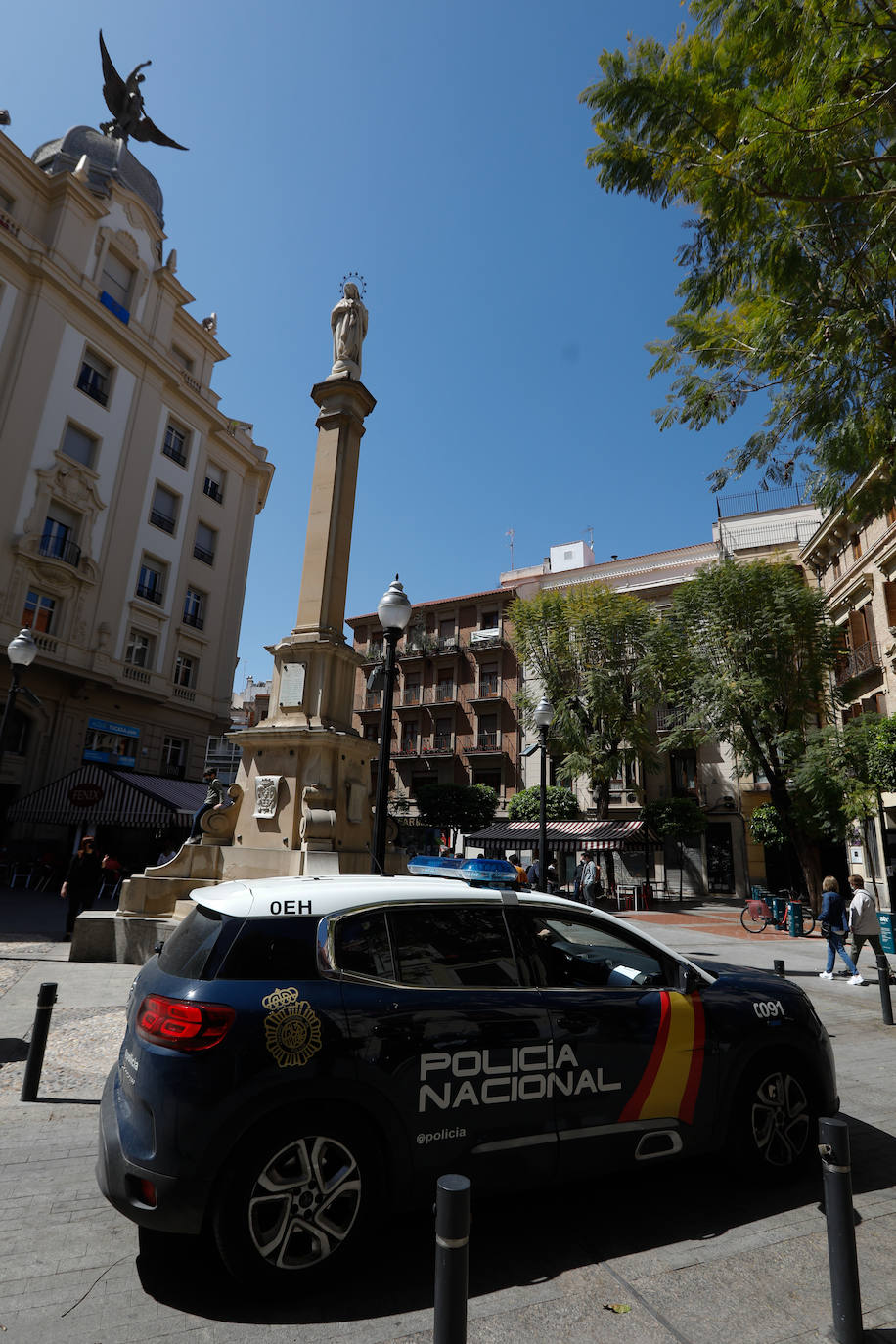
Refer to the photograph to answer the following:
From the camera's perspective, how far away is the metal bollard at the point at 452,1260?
205 cm

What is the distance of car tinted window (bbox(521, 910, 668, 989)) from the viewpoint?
376 centimetres

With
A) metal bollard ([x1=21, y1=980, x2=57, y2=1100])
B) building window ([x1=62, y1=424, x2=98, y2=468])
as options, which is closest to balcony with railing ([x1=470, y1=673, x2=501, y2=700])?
building window ([x1=62, y1=424, x2=98, y2=468])

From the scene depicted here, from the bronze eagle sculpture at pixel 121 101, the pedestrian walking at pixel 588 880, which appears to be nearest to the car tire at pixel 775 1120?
the pedestrian walking at pixel 588 880

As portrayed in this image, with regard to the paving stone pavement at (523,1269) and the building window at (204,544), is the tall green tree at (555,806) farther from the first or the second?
the paving stone pavement at (523,1269)

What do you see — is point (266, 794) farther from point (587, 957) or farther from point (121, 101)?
point (121, 101)

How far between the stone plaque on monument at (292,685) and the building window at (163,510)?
20.4 meters

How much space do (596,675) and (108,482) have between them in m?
21.4

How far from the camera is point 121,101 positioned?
1292 inches

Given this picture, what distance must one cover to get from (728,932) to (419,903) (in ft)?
60.1

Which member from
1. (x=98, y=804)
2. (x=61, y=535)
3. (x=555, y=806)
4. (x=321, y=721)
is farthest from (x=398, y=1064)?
(x=555, y=806)

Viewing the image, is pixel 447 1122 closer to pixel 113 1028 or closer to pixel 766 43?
pixel 113 1028

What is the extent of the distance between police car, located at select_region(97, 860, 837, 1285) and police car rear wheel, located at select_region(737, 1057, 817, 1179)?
1cm

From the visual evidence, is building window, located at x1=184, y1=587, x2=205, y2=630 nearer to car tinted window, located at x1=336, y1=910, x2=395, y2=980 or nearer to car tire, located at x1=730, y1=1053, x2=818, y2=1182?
car tinted window, located at x1=336, y1=910, x2=395, y2=980

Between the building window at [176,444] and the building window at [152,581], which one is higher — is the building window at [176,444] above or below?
above
